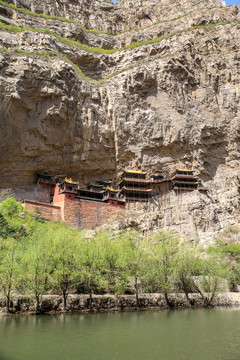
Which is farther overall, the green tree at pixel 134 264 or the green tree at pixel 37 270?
the green tree at pixel 134 264

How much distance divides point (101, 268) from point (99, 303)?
188 cm

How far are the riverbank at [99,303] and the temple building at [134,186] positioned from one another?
22780 millimetres

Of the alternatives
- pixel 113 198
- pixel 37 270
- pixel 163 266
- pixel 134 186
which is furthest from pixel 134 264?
pixel 134 186

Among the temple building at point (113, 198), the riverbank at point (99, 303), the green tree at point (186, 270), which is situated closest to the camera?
the riverbank at point (99, 303)

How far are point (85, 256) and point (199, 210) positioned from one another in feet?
68.6

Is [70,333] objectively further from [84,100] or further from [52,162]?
[84,100]

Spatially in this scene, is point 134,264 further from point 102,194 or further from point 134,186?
point 134,186

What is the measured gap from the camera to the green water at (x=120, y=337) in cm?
940

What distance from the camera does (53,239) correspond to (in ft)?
61.7

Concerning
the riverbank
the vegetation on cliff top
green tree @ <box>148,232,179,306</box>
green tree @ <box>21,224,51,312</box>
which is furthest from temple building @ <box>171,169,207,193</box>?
green tree @ <box>21,224,51,312</box>

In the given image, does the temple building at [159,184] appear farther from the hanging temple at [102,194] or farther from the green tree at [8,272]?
the green tree at [8,272]

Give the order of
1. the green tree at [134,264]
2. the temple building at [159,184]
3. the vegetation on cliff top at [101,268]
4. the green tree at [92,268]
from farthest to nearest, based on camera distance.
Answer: the temple building at [159,184] < the green tree at [134,264] < the green tree at [92,268] < the vegetation on cliff top at [101,268]

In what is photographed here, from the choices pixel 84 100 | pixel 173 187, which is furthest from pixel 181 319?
pixel 84 100

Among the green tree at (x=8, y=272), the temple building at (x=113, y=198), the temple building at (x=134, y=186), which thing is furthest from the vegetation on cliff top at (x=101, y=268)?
the temple building at (x=134, y=186)
